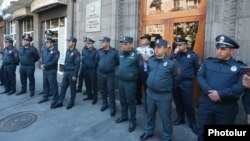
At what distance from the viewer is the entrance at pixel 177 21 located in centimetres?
546

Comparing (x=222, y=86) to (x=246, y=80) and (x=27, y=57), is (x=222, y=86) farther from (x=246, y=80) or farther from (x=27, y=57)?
(x=27, y=57)

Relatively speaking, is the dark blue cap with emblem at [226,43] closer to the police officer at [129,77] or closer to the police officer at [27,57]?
the police officer at [129,77]

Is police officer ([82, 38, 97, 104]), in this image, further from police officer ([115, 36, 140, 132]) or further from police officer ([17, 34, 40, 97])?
police officer ([115, 36, 140, 132])

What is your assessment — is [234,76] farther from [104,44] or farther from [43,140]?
[43,140]

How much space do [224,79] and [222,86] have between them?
97 millimetres

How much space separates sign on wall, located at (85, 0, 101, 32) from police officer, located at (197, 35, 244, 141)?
16.9 feet

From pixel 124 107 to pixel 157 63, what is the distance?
4.71 feet

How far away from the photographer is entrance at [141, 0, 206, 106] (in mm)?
5461

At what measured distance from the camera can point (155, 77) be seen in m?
4.04

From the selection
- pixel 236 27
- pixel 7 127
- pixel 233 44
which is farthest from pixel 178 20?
pixel 7 127

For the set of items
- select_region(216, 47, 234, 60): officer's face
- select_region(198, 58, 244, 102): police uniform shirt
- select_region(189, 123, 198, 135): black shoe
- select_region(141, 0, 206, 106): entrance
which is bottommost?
select_region(189, 123, 198, 135): black shoe

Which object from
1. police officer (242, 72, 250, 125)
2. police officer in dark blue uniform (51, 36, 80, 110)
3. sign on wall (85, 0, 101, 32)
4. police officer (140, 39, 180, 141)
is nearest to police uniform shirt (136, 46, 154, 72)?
police officer (140, 39, 180, 141)

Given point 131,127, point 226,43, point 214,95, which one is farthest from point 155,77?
point 131,127

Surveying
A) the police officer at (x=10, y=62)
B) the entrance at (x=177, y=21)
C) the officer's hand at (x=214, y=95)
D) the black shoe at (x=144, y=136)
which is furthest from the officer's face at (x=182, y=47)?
the police officer at (x=10, y=62)
